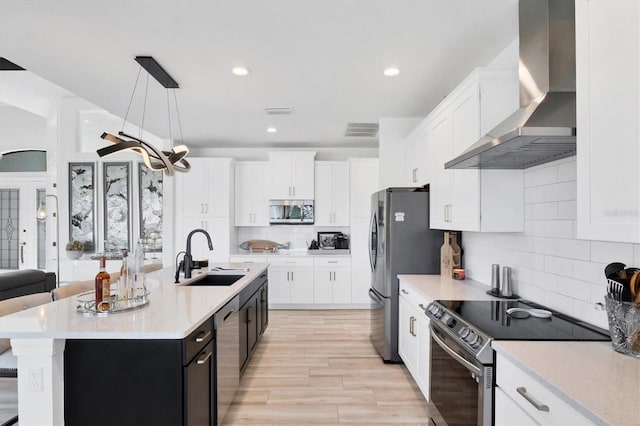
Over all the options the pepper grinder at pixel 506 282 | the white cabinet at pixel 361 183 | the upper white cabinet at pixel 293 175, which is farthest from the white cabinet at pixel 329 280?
the pepper grinder at pixel 506 282

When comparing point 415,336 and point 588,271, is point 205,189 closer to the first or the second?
point 415,336

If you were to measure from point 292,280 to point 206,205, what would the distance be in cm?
181

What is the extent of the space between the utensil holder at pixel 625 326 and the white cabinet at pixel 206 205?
4912 millimetres

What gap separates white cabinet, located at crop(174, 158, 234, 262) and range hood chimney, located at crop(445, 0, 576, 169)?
4.23 m

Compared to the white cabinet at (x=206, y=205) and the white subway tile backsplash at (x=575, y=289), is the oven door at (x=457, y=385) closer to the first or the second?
the white subway tile backsplash at (x=575, y=289)

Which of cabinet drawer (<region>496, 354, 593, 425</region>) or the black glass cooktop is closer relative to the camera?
cabinet drawer (<region>496, 354, 593, 425</region>)

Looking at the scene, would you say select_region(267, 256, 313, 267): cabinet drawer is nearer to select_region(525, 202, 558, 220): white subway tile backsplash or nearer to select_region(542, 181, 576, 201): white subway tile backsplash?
select_region(525, 202, 558, 220): white subway tile backsplash

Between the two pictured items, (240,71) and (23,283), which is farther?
(23,283)

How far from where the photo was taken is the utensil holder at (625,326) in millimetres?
1335

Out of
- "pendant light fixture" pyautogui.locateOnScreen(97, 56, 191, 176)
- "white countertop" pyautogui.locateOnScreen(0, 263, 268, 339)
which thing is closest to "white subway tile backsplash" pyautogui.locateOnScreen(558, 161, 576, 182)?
"white countertop" pyautogui.locateOnScreen(0, 263, 268, 339)

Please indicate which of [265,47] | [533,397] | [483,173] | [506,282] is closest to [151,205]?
[265,47]

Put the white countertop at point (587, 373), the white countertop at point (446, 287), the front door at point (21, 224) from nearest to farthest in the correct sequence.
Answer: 1. the white countertop at point (587, 373)
2. the white countertop at point (446, 287)
3. the front door at point (21, 224)

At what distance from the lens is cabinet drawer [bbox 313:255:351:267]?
5.54 m

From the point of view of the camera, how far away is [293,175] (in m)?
5.74
